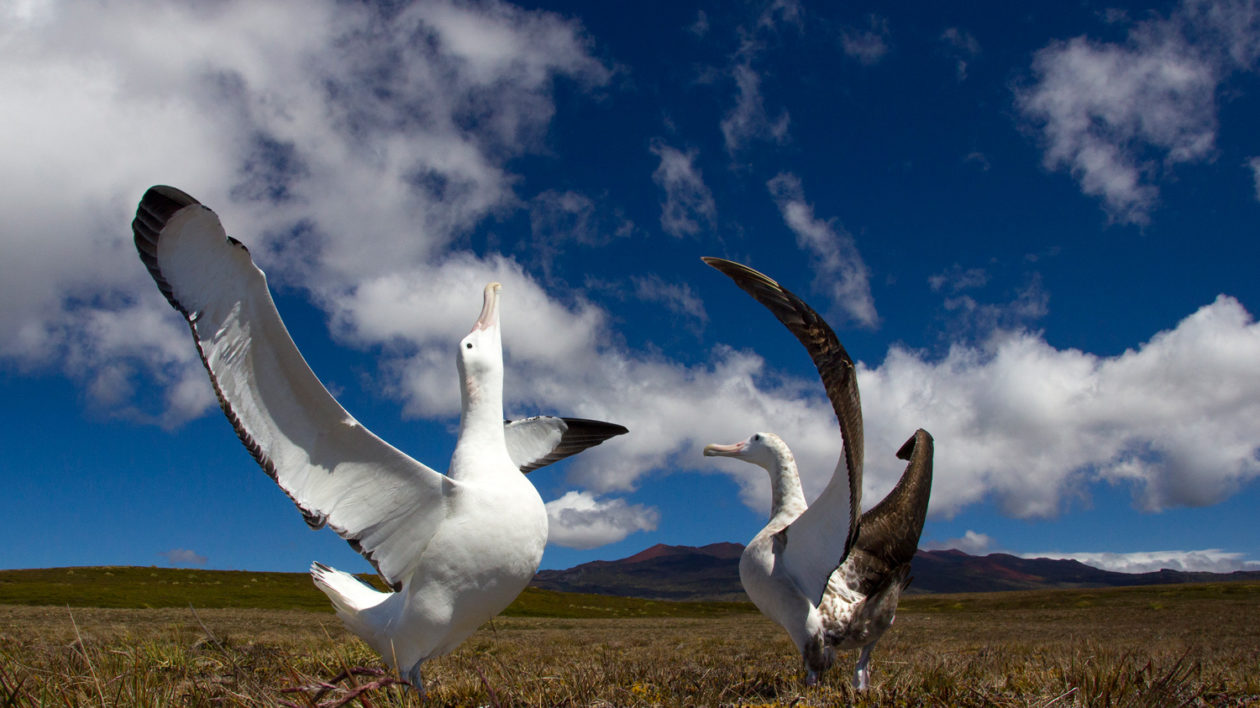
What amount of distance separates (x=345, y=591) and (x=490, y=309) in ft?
7.68

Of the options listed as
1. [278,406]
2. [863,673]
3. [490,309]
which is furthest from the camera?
[490,309]

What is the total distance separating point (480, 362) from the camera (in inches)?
208

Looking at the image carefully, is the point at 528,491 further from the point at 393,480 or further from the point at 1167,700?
the point at 1167,700

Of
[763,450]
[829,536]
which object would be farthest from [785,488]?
[829,536]

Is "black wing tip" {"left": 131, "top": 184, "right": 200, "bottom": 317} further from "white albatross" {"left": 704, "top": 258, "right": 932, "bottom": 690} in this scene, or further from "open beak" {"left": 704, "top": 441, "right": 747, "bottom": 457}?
"open beak" {"left": 704, "top": 441, "right": 747, "bottom": 457}

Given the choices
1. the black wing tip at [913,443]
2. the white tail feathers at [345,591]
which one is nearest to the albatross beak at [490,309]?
the white tail feathers at [345,591]

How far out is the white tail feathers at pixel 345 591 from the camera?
517cm

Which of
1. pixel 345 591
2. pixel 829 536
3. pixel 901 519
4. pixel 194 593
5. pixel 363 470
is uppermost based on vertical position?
pixel 363 470

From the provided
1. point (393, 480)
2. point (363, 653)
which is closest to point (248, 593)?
point (363, 653)

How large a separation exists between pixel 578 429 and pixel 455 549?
2.70m

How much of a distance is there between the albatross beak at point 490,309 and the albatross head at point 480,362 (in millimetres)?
39

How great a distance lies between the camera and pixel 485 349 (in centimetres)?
537

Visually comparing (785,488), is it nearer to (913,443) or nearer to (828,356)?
(913,443)

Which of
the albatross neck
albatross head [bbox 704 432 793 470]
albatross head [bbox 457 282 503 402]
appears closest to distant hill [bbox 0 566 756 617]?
albatross head [bbox 704 432 793 470]
